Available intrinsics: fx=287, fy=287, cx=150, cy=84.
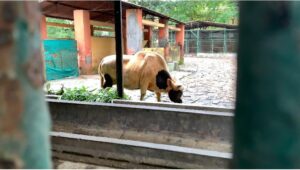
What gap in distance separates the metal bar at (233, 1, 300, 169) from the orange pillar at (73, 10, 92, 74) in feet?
39.5

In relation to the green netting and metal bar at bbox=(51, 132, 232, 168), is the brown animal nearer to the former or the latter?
metal bar at bbox=(51, 132, 232, 168)

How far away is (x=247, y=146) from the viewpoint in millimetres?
440

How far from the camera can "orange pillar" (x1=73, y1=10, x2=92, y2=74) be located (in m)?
11.9

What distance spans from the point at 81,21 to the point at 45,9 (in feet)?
5.00

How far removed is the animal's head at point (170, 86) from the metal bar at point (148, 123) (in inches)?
102

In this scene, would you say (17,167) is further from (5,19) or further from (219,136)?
(219,136)

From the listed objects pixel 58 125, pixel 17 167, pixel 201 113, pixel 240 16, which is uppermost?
pixel 240 16

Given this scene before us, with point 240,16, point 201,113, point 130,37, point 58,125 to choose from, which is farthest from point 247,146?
point 130,37

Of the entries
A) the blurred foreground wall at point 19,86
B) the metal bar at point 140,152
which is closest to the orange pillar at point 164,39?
the metal bar at point 140,152

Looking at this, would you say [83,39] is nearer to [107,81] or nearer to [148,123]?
[107,81]

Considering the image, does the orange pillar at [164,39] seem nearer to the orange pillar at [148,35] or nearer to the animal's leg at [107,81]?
the orange pillar at [148,35]

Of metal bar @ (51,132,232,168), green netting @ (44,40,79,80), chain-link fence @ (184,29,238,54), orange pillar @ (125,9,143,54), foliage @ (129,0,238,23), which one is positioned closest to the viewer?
metal bar @ (51,132,232,168)

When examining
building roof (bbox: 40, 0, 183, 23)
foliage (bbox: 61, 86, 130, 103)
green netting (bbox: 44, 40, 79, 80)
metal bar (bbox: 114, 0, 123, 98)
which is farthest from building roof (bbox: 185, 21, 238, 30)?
foliage (bbox: 61, 86, 130, 103)

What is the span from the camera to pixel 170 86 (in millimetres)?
6281
